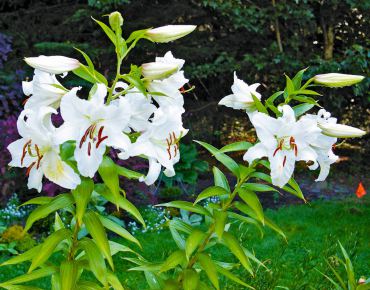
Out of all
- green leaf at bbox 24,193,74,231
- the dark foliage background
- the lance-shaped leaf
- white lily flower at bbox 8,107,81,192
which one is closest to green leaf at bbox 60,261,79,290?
the lance-shaped leaf

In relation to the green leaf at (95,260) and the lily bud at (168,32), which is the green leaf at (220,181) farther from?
the lily bud at (168,32)

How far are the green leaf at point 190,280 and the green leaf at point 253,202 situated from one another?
291 mm

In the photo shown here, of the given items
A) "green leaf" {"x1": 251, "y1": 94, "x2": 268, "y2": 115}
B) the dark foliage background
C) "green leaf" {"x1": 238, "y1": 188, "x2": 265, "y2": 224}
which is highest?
"green leaf" {"x1": 251, "y1": 94, "x2": 268, "y2": 115}

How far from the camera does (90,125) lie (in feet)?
4.79

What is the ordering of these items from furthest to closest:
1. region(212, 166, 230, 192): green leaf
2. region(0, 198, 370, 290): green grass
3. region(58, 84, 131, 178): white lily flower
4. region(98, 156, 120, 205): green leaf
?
region(0, 198, 370, 290): green grass < region(212, 166, 230, 192): green leaf < region(98, 156, 120, 205): green leaf < region(58, 84, 131, 178): white lily flower

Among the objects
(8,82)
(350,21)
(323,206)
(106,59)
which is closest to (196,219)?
(323,206)

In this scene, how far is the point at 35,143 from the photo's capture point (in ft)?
4.98

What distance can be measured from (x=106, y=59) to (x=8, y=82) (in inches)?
62.9

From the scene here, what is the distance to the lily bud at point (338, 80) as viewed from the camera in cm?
174

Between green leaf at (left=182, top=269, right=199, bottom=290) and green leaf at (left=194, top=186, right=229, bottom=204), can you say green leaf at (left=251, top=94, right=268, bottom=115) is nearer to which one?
green leaf at (left=194, top=186, right=229, bottom=204)

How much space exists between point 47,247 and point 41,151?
12.2 inches

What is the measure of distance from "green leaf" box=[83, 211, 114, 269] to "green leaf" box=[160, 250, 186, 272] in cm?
28

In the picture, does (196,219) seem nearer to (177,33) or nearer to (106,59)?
(106,59)

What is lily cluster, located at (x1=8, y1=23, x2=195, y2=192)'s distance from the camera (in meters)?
1.46
